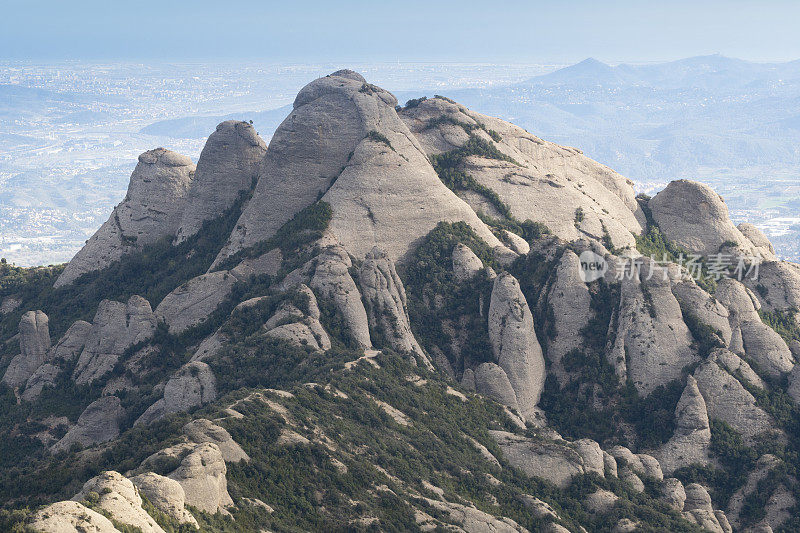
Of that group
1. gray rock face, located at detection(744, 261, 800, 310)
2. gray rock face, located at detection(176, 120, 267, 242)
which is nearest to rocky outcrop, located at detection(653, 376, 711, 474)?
gray rock face, located at detection(744, 261, 800, 310)

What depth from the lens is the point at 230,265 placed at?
9919 cm

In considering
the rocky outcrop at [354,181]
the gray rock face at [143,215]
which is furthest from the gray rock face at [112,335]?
the gray rock face at [143,215]

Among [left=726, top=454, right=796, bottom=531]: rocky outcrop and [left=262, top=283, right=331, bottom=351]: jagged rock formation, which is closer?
[left=726, top=454, right=796, bottom=531]: rocky outcrop

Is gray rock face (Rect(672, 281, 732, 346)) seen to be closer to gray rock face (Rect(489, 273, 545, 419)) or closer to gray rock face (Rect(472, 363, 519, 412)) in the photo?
gray rock face (Rect(489, 273, 545, 419))

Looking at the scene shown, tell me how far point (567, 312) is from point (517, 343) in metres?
6.02

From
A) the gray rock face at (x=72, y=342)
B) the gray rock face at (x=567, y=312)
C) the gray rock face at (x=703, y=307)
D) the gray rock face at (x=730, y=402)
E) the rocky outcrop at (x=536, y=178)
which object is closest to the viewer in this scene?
Result: the gray rock face at (x=730, y=402)

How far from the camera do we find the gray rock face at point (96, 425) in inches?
3115

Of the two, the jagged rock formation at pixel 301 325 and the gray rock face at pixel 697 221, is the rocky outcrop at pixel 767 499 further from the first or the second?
the gray rock face at pixel 697 221

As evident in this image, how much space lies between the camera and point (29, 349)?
310ft

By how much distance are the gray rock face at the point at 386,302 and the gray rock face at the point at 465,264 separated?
6928 mm

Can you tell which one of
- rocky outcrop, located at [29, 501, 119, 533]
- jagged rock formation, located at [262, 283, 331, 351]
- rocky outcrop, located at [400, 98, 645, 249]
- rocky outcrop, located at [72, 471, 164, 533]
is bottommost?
jagged rock formation, located at [262, 283, 331, 351]

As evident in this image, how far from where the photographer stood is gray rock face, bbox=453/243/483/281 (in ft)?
314

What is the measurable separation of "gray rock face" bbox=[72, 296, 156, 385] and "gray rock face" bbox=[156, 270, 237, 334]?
1.84 meters

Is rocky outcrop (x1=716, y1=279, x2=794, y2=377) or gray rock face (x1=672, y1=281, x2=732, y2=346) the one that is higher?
gray rock face (x1=672, y1=281, x2=732, y2=346)
